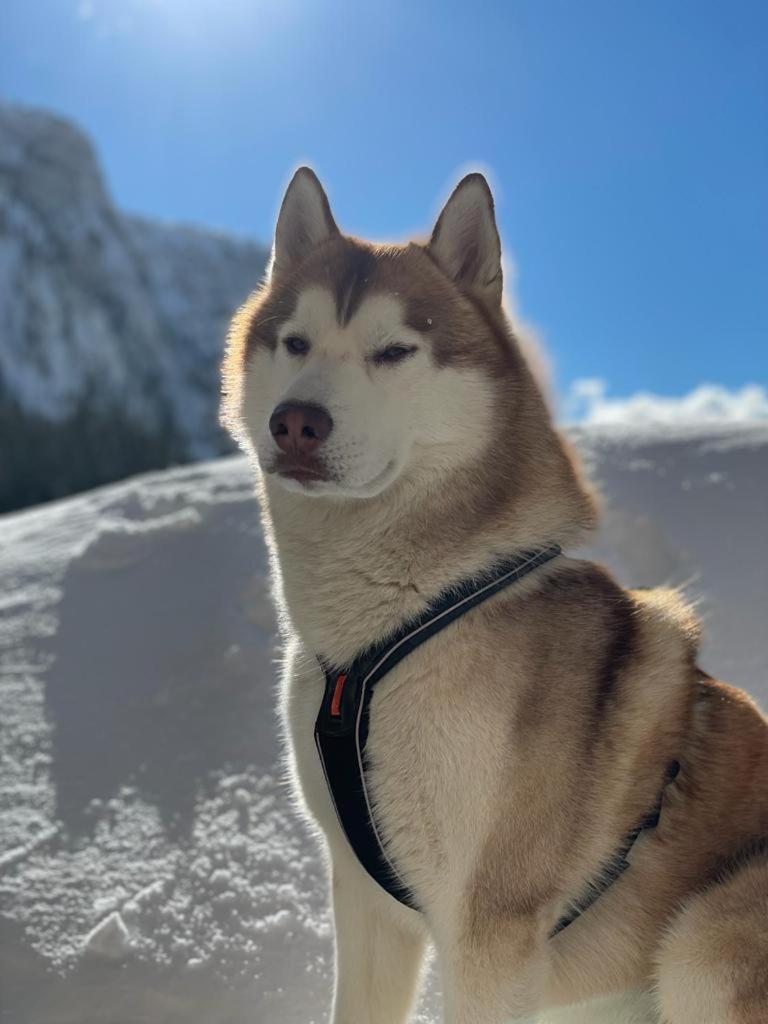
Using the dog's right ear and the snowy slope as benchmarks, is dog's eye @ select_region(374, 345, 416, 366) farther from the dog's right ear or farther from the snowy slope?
the snowy slope

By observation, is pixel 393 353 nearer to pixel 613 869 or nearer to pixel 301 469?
pixel 301 469

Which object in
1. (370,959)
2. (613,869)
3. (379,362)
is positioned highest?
(379,362)

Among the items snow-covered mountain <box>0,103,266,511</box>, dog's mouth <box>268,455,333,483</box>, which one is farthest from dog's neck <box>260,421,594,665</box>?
snow-covered mountain <box>0,103,266,511</box>

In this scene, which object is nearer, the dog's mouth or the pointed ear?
the dog's mouth

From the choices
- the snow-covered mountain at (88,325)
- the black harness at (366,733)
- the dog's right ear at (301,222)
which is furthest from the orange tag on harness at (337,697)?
the snow-covered mountain at (88,325)

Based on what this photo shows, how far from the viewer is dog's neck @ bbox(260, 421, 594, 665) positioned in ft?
5.08

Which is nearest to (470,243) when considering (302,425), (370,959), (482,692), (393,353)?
(393,353)

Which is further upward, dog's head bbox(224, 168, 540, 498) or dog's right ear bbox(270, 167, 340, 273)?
dog's right ear bbox(270, 167, 340, 273)

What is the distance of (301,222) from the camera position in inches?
76.6

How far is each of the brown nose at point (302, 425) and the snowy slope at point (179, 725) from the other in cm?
144

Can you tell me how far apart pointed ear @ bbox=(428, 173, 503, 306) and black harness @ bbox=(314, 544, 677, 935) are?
2.08 feet

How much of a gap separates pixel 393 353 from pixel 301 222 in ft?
1.74

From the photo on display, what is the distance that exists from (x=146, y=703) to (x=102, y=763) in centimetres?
31

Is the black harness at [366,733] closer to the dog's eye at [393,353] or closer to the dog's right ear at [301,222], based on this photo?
the dog's eye at [393,353]
